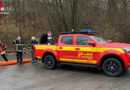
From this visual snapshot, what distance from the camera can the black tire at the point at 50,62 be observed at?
315 inches

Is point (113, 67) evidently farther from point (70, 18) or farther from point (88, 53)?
point (70, 18)

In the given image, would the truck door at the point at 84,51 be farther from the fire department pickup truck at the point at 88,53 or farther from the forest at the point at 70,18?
the forest at the point at 70,18

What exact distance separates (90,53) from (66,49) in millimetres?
1313

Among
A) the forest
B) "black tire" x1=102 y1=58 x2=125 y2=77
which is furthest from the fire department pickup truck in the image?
the forest

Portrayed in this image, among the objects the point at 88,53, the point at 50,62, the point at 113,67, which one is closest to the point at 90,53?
the point at 88,53

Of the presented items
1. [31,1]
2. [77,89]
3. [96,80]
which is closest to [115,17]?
[31,1]

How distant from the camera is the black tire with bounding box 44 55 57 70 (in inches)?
315

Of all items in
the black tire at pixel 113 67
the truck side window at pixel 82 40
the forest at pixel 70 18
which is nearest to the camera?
the black tire at pixel 113 67

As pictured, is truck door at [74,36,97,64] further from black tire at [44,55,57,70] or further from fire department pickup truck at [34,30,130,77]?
black tire at [44,55,57,70]

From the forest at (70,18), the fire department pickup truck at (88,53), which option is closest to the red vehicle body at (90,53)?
the fire department pickup truck at (88,53)

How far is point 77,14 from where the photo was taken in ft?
52.5

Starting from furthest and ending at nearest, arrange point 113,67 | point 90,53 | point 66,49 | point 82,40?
point 66,49 → point 82,40 → point 90,53 → point 113,67

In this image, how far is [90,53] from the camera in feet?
22.2

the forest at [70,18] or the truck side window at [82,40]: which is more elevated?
the forest at [70,18]
